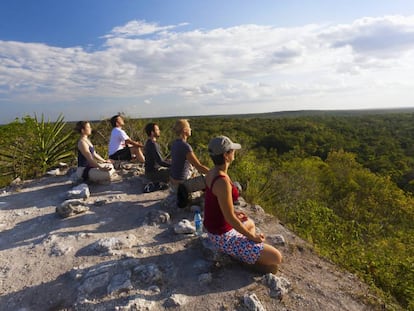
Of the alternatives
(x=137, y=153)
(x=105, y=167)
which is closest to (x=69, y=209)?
(x=105, y=167)

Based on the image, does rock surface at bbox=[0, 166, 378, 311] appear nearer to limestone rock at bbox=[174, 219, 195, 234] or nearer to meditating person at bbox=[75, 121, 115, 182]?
limestone rock at bbox=[174, 219, 195, 234]

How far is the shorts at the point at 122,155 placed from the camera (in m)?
6.40

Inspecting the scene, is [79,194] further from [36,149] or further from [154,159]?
[36,149]

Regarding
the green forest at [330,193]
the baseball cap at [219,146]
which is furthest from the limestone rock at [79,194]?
the baseball cap at [219,146]

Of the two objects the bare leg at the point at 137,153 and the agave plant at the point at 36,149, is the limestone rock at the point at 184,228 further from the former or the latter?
the agave plant at the point at 36,149

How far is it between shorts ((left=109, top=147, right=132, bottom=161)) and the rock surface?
5.79 ft

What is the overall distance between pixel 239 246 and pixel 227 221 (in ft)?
1.15

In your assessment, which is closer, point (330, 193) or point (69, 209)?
point (69, 209)

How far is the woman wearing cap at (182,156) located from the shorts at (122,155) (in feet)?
6.56

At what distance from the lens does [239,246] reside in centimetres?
298

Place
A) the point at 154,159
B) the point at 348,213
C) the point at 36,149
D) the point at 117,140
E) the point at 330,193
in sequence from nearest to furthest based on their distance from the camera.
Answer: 1. the point at 154,159
2. the point at 117,140
3. the point at 36,149
4. the point at 348,213
5. the point at 330,193

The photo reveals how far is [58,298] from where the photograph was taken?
2.88 metres

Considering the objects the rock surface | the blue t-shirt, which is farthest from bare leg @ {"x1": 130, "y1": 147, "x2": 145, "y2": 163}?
the blue t-shirt

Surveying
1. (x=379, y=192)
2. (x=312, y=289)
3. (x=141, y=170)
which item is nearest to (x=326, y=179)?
(x=379, y=192)
